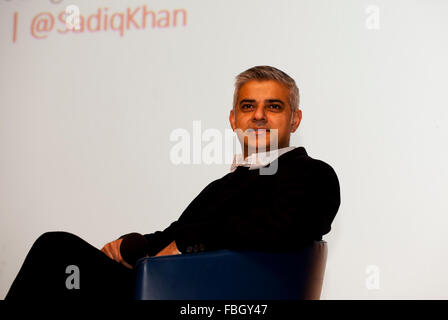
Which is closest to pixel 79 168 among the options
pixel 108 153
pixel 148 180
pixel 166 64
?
pixel 108 153

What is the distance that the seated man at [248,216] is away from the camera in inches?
45.7

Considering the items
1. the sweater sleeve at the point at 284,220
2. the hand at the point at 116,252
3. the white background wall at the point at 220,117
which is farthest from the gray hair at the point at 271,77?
the hand at the point at 116,252

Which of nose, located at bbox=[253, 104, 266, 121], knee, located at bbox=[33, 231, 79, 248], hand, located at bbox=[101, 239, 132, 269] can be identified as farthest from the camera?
nose, located at bbox=[253, 104, 266, 121]

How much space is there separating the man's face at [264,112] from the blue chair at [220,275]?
514 mm

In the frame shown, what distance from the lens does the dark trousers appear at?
1.17 meters

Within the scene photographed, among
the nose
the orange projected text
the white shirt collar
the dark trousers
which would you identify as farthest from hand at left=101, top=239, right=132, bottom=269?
the orange projected text

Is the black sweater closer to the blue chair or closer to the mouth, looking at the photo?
the blue chair

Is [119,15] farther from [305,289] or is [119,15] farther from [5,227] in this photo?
[305,289]

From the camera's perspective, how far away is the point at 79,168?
8.25 feet

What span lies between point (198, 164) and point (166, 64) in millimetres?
604

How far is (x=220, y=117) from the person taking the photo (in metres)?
2.32

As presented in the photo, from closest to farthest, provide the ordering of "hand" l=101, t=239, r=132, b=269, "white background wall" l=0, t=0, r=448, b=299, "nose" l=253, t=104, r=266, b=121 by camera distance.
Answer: "hand" l=101, t=239, r=132, b=269 → "nose" l=253, t=104, r=266, b=121 → "white background wall" l=0, t=0, r=448, b=299

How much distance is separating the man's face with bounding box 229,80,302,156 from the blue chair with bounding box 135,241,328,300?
1.69 feet

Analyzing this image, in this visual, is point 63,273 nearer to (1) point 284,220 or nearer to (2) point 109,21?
(1) point 284,220
